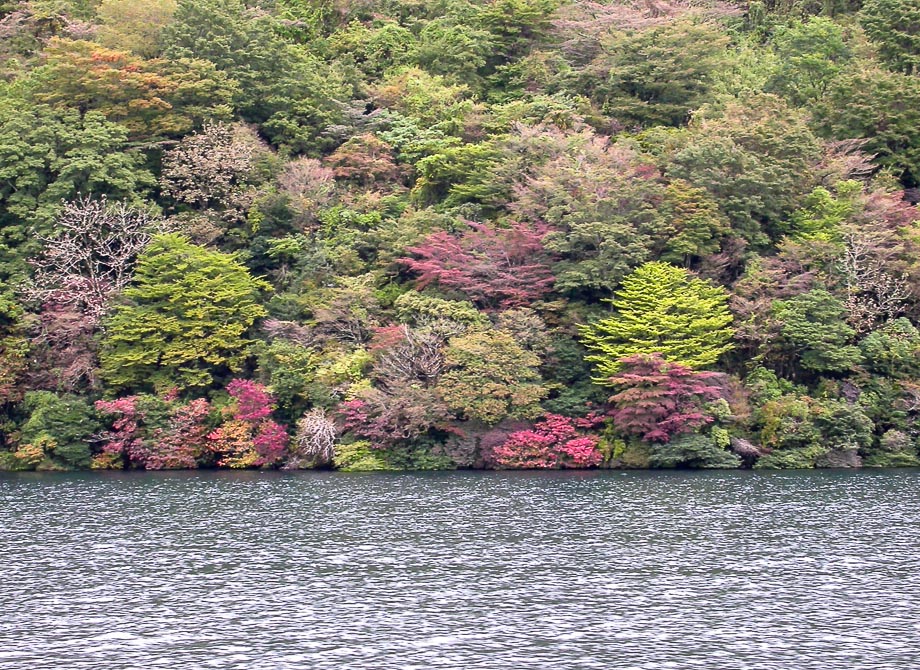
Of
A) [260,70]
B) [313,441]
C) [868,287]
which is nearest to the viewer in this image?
[313,441]

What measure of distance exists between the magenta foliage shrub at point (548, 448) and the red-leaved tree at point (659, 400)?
200 cm

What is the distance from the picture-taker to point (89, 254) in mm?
66812

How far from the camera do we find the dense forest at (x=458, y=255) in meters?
60.2

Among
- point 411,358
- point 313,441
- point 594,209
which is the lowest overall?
point 313,441

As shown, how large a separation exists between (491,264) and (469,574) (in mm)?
29525

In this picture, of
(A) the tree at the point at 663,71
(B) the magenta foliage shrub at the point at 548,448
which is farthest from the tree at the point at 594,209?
(A) the tree at the point at 663,71

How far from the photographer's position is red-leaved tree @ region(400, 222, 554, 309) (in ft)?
211

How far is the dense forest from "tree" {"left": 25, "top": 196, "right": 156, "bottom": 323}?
208 millimetres

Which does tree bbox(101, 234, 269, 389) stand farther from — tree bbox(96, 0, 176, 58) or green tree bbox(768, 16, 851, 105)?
green tree bbox(768, 16, 851, 105)

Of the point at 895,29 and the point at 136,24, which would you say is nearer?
the point at 895,29

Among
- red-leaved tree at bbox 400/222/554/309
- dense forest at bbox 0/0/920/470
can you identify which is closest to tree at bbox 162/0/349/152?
dense forest at bbox 0/0/920/470

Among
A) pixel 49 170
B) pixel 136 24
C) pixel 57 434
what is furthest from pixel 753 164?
pixel 136 24

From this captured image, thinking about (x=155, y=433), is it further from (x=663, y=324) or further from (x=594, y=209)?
(x=663, y=324)

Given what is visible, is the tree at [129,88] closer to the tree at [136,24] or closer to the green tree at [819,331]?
the tree at [136,24]
